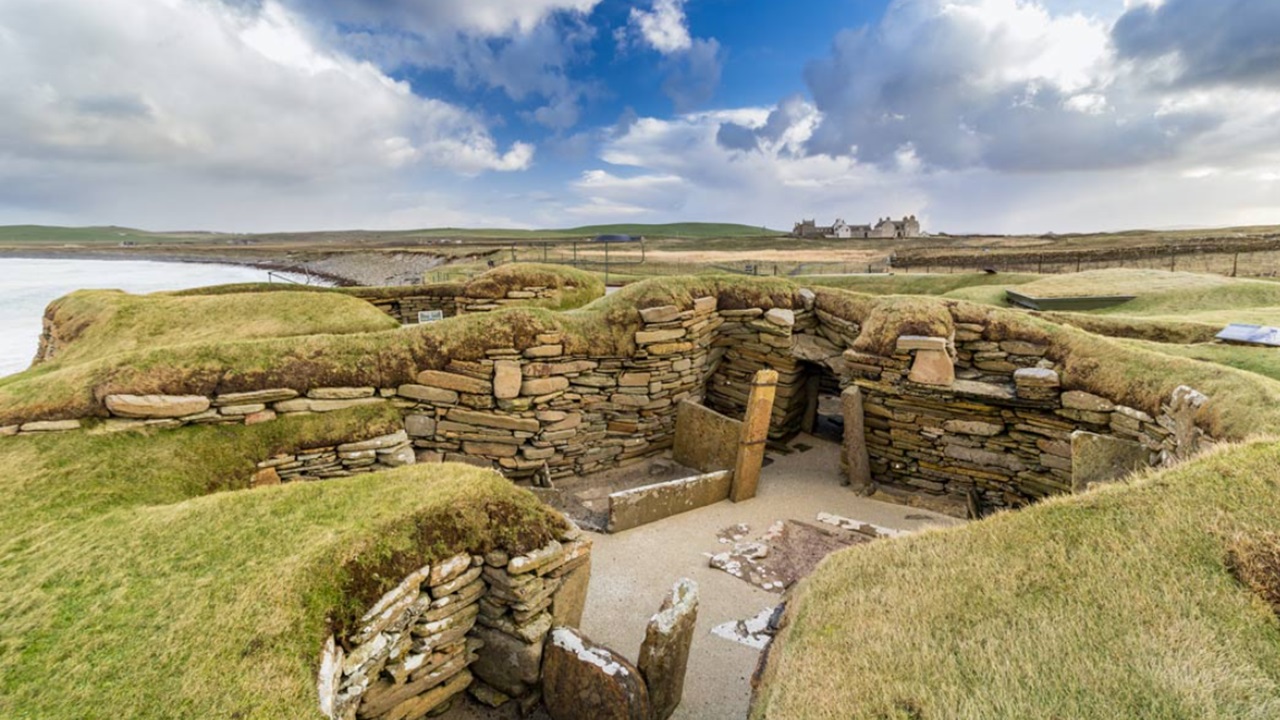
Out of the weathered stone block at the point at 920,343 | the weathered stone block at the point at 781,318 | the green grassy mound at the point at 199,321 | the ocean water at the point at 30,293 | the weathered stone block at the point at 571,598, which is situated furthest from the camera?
the ocean water at the point at 30,293

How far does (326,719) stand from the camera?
3.35 metres

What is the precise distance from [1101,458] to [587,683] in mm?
7095

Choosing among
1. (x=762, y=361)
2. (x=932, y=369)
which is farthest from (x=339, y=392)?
(x=932, y=369)

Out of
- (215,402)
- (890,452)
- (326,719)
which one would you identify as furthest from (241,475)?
(890,452)

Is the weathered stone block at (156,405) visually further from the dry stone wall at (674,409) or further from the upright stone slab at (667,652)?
the upright stone slab at (667,652)

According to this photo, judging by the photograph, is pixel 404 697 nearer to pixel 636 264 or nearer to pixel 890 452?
pixel 890 452

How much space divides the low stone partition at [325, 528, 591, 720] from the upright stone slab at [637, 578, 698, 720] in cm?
98

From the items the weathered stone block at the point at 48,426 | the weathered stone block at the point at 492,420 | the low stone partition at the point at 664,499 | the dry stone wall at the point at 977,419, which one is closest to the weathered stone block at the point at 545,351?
Answer: the weathered stone block at the point at 492,420

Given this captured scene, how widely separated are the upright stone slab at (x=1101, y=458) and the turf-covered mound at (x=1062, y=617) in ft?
8.58

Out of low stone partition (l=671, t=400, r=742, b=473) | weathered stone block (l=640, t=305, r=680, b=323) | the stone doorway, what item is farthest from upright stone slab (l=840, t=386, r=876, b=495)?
weathered stone block (l=640, t=305, r=680, b=323)

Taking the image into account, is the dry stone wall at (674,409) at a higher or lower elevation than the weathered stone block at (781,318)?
lower

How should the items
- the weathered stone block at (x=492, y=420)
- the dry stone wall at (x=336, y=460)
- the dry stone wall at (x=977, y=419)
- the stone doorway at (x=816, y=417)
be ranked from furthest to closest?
the stone doorway at (x=816, y=417)
the weathered stone block at (x=492, y=420)
the dry stone wall at (x=977, y=419)
the dry stone wall at (x=336, y=460)

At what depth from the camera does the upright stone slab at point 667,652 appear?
4719 mm

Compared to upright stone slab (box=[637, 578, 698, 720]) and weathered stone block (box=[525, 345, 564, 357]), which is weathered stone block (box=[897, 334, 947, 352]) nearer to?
weathered stone block (box=[525, 345, 564, 357])
